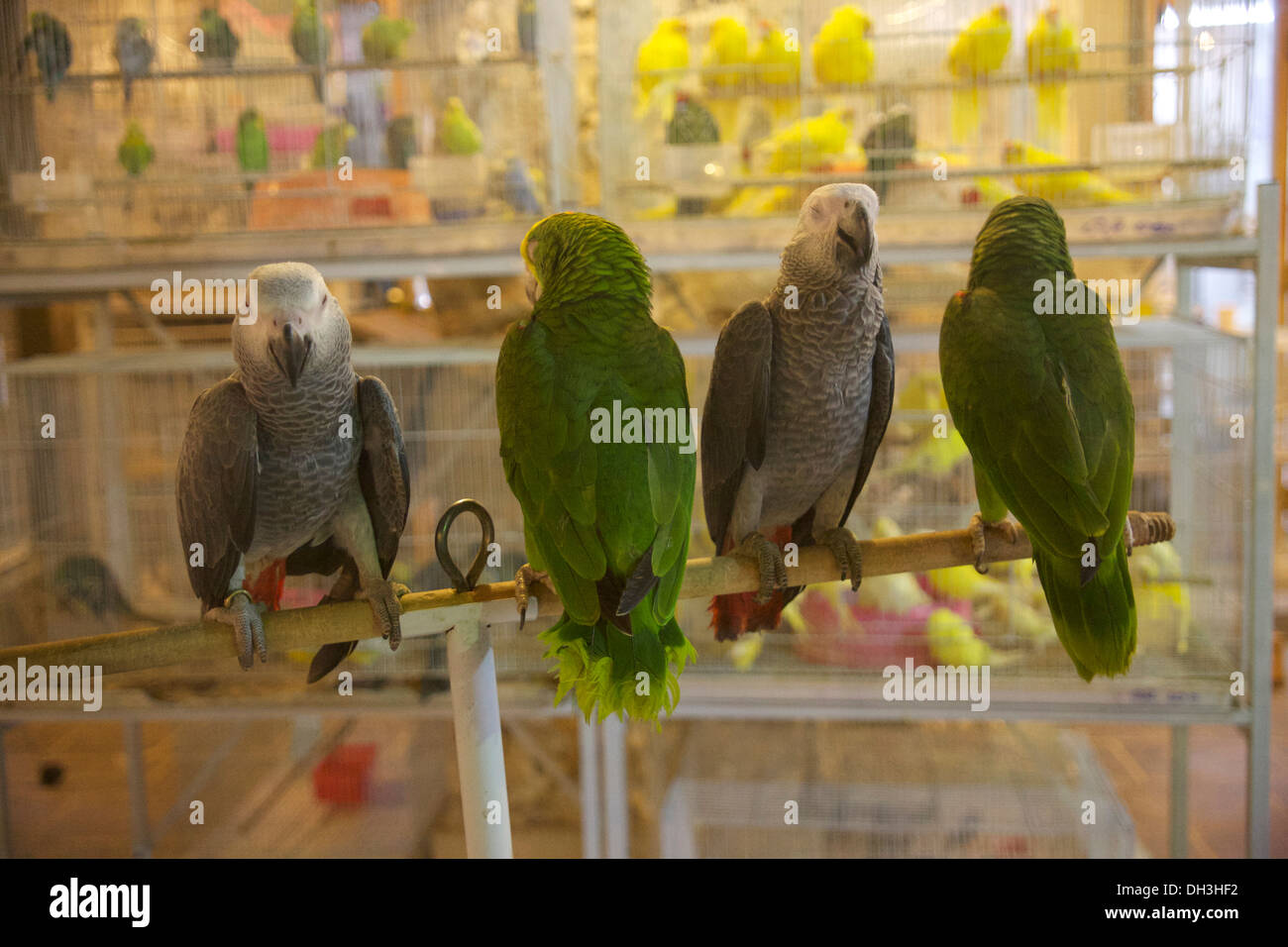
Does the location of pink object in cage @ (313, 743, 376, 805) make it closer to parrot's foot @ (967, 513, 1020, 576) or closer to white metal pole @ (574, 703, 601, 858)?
white metal pole @ (574, 703, 601, 858)

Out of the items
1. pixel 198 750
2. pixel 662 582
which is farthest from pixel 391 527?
pixel 198 750

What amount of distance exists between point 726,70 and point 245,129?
86 centimetres

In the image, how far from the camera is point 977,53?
1658 mm

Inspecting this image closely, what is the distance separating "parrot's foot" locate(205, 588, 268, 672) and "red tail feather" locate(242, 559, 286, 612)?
0.32ft

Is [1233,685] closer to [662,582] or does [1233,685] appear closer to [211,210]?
[662,582]

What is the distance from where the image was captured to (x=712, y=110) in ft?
5.78

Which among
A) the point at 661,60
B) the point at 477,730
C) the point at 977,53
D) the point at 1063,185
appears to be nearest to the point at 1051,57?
the point at 977,53

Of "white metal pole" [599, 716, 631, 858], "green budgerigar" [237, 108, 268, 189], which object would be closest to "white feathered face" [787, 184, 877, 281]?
"white metal pole" [599, 716, 631, 858]

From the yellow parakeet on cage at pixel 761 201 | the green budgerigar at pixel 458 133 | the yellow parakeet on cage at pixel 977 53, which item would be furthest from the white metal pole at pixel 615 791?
the yellow parakeet on cage at pixel 977 53

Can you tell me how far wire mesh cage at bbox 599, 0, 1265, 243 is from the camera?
159 cm

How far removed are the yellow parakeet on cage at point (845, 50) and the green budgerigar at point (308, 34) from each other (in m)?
0.86

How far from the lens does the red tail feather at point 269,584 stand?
37.4 inches

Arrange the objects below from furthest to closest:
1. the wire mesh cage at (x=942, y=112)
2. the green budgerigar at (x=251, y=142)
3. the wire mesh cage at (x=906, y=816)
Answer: the wire mesh cage at (x=906, y=816), the green budgerigar at (x=251, y=142), the wire mesh cage at (x=942, y=112)

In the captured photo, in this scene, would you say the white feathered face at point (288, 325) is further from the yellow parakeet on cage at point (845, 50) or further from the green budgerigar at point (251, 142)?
the yellow parakeet on cage at point (845, 50)
